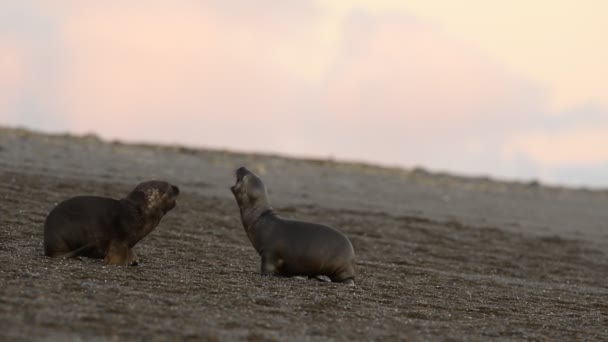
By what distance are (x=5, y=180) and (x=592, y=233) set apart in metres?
12.7

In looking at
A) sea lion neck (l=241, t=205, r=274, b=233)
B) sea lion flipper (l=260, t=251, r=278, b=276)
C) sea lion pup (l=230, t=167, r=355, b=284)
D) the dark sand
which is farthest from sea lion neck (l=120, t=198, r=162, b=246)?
sea lion flipper (l=260, t=251, r=278, b=276)

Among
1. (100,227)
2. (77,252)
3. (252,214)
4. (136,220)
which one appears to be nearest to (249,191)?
(252,214)

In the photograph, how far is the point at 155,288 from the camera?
35.1ft

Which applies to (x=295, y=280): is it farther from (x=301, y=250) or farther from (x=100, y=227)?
(x=100, y=227)

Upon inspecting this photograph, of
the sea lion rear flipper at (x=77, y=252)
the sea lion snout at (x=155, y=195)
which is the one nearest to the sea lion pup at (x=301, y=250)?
the sea lion snout at (x=155, y=195)

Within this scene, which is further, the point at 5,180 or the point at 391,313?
the point at 5,180

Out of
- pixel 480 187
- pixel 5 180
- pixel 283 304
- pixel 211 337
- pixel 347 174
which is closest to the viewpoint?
pixel 211 337

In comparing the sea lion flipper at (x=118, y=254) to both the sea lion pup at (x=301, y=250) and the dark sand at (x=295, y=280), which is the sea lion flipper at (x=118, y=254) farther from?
the sea lion pup at (x=301, y=250)

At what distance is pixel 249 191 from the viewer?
13.4 meters

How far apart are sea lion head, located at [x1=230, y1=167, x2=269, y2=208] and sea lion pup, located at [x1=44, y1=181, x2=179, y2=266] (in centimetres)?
106

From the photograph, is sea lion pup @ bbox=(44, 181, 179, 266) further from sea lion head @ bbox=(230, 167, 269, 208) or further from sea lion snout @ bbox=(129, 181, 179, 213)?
sea lion head @ bbox=(230, 167, 269, 208)

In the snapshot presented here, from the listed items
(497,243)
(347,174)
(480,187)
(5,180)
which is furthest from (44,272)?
(480,187)

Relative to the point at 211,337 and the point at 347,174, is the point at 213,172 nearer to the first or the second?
the point at 347,174

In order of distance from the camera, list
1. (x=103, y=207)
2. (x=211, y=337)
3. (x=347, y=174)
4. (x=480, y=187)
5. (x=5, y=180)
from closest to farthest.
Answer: (x=211, y=337)
(x=103, y=207)
(x=5, y=180)
(x=347, y=174)
(x=480, y=187)
